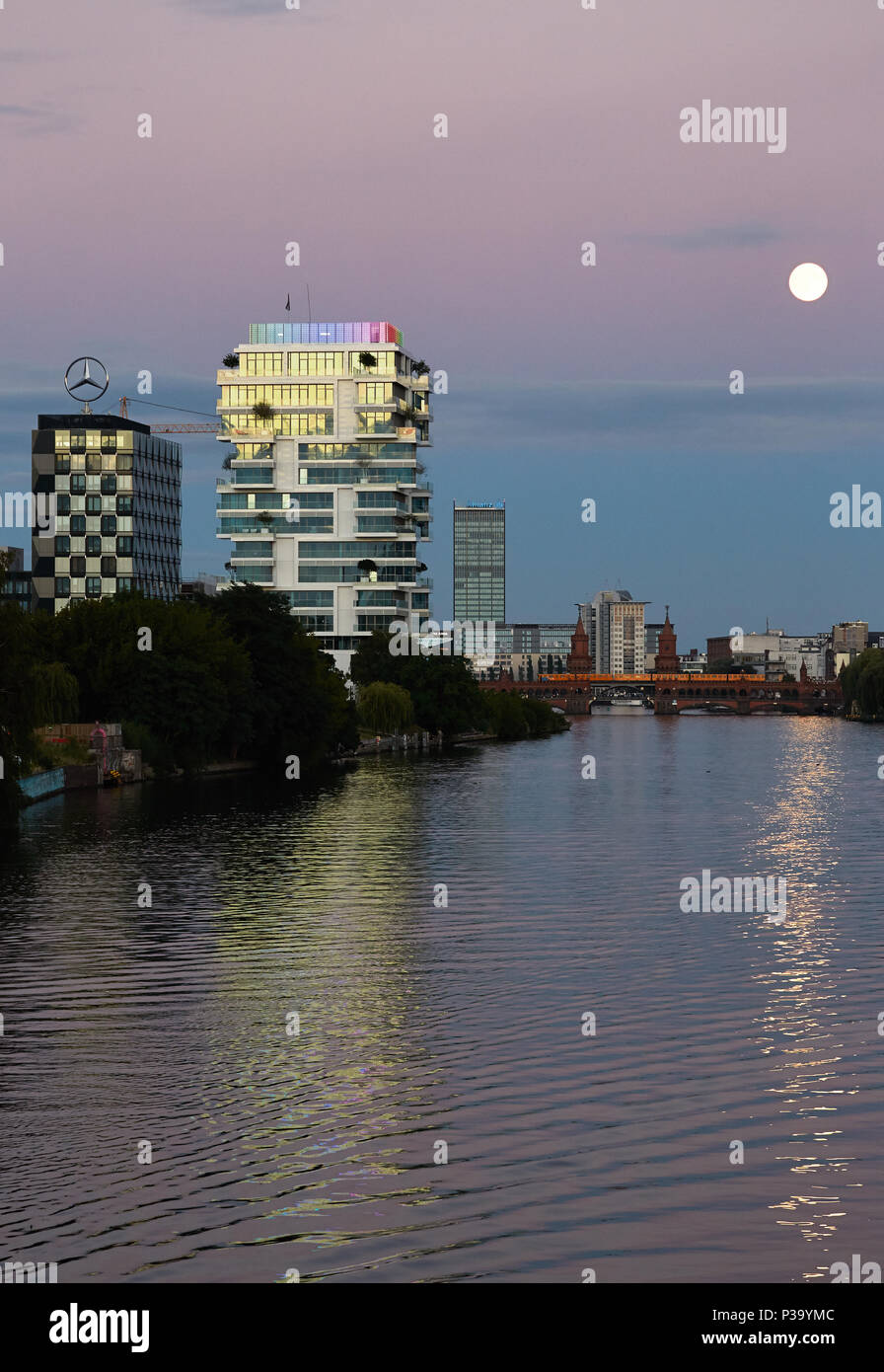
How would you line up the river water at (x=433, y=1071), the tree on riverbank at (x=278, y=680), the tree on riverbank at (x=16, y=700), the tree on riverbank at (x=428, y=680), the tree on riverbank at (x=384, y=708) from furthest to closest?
the tree on riverbank at (x=428, y=680) < the tree on riverbank at (x=384, y=708) < the tree on riverbank at (x=278, y=680) < the tree on riverbank at (x=16, y=700) < the river water at (x=433, y=1071)

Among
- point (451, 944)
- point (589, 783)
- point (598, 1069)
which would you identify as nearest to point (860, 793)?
point (589, 783)

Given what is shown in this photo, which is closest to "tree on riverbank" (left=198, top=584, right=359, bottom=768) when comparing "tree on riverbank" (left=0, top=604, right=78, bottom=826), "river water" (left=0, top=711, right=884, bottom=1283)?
"tree on riverbank" (left=0, top=604, right=78, bottom=826)

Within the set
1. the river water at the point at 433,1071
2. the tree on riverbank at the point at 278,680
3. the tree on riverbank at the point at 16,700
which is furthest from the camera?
the tree on riverbank at the point at 278,680

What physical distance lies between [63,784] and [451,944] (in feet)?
186

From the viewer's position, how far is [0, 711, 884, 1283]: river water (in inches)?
711

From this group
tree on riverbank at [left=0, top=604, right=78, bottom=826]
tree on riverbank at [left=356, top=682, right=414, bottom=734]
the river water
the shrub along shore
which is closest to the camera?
the river water

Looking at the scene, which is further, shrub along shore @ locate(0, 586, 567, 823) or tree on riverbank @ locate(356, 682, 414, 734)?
tree on riverbank @ locate(356, 682, 414, 734)

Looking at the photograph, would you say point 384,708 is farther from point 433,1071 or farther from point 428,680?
point 433,1071

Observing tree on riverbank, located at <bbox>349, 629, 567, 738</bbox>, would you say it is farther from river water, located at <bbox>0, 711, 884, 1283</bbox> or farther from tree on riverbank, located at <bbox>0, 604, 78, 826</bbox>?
river water, located at <bbox>0, 711, 884, 1283</bbox>

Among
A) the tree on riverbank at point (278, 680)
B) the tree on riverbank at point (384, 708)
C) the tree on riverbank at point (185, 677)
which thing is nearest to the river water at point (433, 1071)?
the tree on riverbank at point (185, 677)

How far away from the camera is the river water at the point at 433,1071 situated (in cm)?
1806

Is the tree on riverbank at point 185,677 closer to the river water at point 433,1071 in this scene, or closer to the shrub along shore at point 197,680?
the shrub along shore at point 197,680
